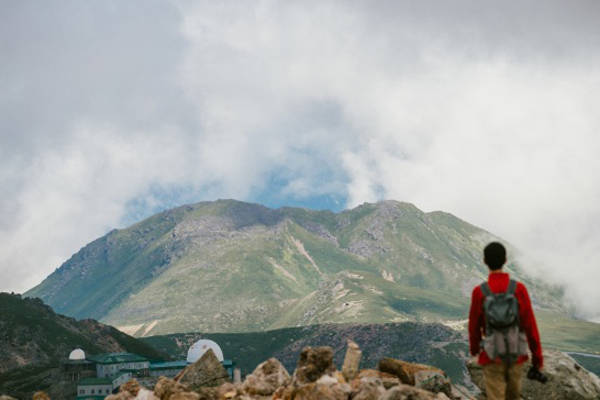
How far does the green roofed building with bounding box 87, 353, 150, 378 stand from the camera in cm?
16851

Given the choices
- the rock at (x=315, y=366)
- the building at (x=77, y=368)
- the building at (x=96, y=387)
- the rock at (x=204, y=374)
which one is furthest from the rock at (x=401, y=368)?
the building at (x=77, y=368)

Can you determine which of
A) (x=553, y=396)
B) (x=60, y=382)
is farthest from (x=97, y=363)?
(x=553, y=396)

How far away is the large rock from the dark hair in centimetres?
839

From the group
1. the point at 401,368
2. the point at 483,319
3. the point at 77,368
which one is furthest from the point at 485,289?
the point at 77,368

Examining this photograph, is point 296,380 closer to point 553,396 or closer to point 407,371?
point 407,371

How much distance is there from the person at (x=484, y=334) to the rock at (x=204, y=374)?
1782cm

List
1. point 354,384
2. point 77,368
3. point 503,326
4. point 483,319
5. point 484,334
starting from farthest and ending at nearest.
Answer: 1. point 77,368
2. point 354,384
3. point 484,334
4. point 483,319
5. point 503,326

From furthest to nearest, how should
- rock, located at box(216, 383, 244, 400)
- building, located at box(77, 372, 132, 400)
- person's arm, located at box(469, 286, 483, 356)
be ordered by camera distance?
1. building, located at box(77, 372, 132, 400)
2. rock, located at box(216, 383, 244, 400)
3. person's arm, located at box(469, 286, 483, 356)

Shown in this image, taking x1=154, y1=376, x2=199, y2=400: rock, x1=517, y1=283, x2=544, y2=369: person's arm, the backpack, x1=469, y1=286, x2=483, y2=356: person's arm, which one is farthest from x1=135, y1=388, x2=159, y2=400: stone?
x1=517, y1=283, x2=544, y2=369: person's arm

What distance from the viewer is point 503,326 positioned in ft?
47.9

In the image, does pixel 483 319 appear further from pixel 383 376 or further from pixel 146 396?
pixel 146 396

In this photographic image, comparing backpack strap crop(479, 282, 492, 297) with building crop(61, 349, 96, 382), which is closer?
backpack strap crop(479, 282, 492, 297)

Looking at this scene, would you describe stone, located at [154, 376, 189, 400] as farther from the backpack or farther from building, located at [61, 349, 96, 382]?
building, located at [61, 349, 96, 382]

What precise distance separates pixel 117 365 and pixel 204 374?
6123 inches
